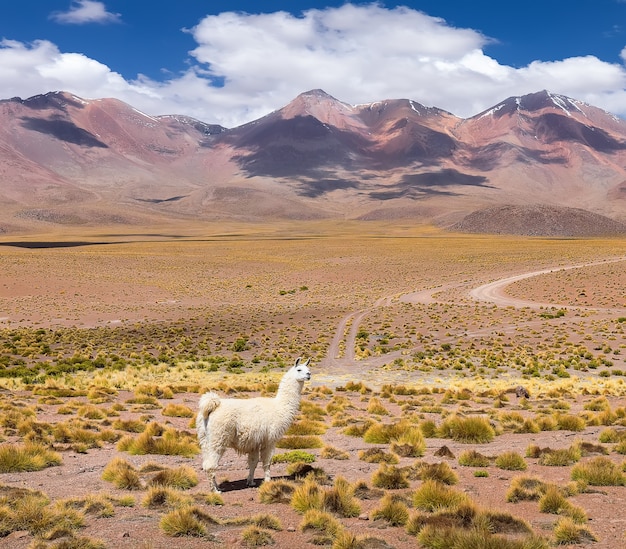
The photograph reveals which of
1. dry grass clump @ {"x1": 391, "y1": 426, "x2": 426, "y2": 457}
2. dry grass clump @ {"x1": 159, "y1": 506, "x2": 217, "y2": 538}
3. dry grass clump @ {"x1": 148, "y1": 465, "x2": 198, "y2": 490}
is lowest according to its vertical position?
dry grass clump @ {"x1": 391, "y1": 426, "x2": 426, "y2": 457}

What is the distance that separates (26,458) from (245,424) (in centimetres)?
387

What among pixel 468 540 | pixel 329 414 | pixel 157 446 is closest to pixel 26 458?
pixel 157 446

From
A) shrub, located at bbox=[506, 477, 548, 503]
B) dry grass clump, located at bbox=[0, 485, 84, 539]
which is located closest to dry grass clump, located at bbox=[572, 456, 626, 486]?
shrub, located at bbox=[506, 477, 548, 503]

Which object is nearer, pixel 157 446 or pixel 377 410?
pixel 157 446

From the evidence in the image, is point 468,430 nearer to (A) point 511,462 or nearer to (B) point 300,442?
(A) point 511,462

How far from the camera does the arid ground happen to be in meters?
7.56

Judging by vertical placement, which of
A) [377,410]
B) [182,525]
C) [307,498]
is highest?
[182,525]

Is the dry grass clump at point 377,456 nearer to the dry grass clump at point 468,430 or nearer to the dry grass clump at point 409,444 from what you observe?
the dry grass clump at point 409,444

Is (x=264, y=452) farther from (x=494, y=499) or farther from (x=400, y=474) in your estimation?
(x=494, y=499)

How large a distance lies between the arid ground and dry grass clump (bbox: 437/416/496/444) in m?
0.04

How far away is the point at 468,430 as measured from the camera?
13422 millimetres

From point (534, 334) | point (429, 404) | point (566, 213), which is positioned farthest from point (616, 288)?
point (566, 213)

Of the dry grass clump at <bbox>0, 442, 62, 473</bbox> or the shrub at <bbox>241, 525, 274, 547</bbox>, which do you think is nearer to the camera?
the shrub at <bbox>241, 525, 274, 547</bbox>

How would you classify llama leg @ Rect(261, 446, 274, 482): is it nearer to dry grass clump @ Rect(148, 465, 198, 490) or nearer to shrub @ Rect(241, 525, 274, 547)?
dry grass clump @ Rect(148, 465, 198, 490)
